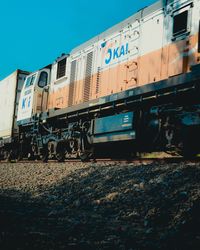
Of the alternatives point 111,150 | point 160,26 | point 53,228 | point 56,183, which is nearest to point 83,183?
point 56,183

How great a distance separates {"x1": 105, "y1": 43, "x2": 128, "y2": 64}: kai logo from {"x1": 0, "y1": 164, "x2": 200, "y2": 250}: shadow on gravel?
3897 mm

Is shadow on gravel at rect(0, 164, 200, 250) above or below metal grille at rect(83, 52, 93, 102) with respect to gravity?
below

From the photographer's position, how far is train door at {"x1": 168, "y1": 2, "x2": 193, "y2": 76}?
7.59 metres

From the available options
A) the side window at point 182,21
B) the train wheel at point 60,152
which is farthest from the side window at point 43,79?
the side window at point 182,21

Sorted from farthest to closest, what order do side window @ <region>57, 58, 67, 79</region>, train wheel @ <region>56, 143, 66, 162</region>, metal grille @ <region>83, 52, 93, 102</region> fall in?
1. side window @ <region>57, 58, 67, 79</region>
2. train wheel @ <region>56, 143, 66, 162</region>
3. metal grille @ <region>83, 52, 93, 102</region>

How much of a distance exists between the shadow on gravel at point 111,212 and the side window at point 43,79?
7418 millimetres

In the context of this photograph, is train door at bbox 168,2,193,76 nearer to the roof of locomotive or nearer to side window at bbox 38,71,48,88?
the roof of locomotive

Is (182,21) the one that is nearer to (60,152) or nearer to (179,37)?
(179,37)

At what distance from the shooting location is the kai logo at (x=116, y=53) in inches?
384

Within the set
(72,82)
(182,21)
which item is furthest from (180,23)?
(72,82)

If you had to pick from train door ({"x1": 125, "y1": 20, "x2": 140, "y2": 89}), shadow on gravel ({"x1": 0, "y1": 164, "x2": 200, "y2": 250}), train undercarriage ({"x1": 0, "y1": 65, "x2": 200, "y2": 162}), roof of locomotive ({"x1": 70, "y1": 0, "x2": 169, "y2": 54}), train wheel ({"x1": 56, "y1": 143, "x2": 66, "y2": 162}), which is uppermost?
roof of locomotive ({"x1": 70, "y1": 0, "x2": 169, "y2": 54})

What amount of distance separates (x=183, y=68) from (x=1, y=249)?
5909mm

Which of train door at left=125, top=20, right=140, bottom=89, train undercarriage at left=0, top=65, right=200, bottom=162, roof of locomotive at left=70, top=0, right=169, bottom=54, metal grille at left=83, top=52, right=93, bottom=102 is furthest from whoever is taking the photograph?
metal grille at left=83, top=52, right=93, bottom=102

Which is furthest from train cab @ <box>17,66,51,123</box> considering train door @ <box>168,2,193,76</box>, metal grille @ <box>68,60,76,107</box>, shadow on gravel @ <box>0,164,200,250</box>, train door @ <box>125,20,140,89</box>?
shadow on gravel @ <box>0,164,200,250</box>
